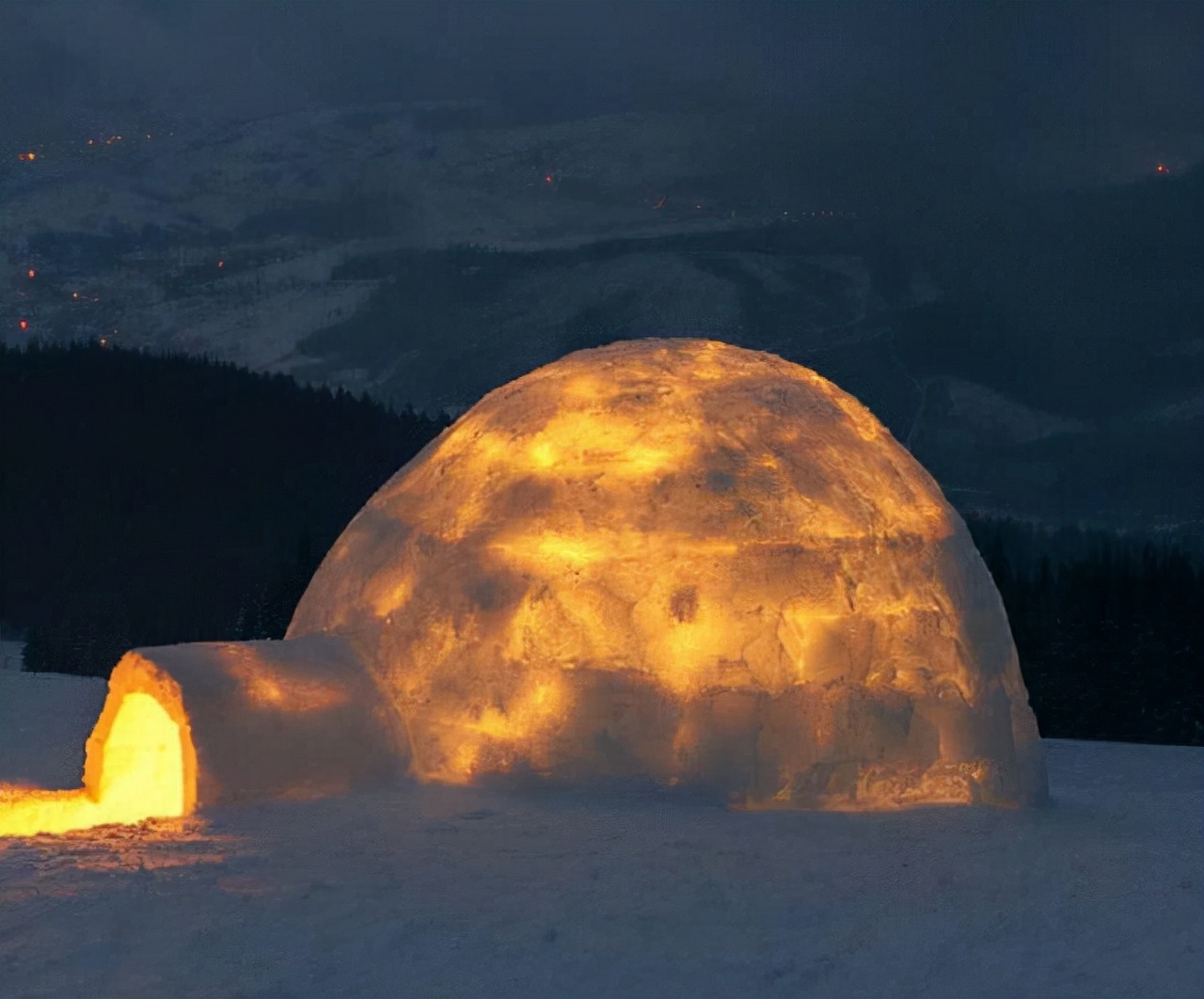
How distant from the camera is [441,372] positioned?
154ft

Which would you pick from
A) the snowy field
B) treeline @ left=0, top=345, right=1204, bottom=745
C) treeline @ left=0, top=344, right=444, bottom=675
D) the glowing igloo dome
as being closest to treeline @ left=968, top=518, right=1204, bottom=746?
treeline @ left=0, top=345, right=1204, bottom=745

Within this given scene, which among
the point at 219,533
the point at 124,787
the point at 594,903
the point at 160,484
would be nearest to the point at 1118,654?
the point at 124,787

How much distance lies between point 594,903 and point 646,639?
6.83 ft

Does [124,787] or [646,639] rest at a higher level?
[646,639]

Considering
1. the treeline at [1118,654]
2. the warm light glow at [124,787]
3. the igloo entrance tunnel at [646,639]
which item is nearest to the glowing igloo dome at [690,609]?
the igloo entrance tunnel at [646,639]

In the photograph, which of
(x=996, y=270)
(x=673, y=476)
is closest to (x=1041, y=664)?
(x=673, y=476)

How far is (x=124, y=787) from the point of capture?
32.4 feet

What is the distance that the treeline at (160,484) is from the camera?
1049 inches

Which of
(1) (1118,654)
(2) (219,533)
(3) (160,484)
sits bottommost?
(1) (1118,654)

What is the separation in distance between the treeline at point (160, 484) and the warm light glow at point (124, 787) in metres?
14.7

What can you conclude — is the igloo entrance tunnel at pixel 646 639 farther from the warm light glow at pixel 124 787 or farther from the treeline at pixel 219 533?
the treeline at pixel 219 533

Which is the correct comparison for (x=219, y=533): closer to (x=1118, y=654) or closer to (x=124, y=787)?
(x=1118, y=654)

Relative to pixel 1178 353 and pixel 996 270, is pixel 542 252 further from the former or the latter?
pixel 1178 353

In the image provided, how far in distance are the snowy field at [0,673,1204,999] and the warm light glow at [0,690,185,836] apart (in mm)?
1643
